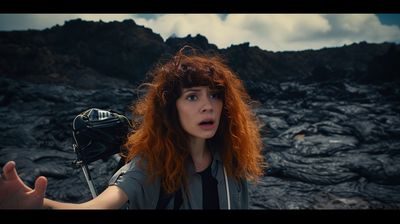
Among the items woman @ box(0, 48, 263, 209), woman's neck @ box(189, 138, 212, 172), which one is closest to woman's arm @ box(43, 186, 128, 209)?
woman @ box(0, 48, 263, 209)

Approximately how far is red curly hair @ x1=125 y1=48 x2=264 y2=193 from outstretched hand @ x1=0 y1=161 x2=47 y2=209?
0.37 metres

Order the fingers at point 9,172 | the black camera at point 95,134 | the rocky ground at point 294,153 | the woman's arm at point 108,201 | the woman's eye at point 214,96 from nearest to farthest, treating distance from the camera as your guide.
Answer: the fingers at point 9,172, the woman's arm at point 108,201, the black camera at point 95,134, the woman's eye at point 214,96, the rocky ground at point 294,153

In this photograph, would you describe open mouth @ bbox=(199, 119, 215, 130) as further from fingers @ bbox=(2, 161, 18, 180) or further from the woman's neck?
fingers @ bbox=(2, 161, 18, 180)

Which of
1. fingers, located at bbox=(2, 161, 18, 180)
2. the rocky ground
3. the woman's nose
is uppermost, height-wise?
the woman's nose

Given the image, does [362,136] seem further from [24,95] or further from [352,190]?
[24,95]

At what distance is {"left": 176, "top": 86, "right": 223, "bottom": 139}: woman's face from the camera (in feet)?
4.04

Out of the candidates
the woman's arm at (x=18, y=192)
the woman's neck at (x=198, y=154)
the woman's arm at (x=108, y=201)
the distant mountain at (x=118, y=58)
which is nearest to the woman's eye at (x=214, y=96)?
the woman's neck at (x=198, y=154)

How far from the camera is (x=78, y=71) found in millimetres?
16719

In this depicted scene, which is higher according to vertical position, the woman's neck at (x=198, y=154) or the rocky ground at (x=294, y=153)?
the woman's neck at (x=198, y=154)

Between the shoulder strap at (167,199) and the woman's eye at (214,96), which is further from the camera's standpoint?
the woman's eye at (214,96)

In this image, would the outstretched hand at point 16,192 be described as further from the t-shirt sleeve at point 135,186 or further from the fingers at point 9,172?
the t-shirt sleeve at point 135,186

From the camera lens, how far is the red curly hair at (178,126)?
1.22 meters

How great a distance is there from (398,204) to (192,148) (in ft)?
12.1

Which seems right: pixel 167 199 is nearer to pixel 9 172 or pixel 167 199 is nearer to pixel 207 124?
pixel 207 124
